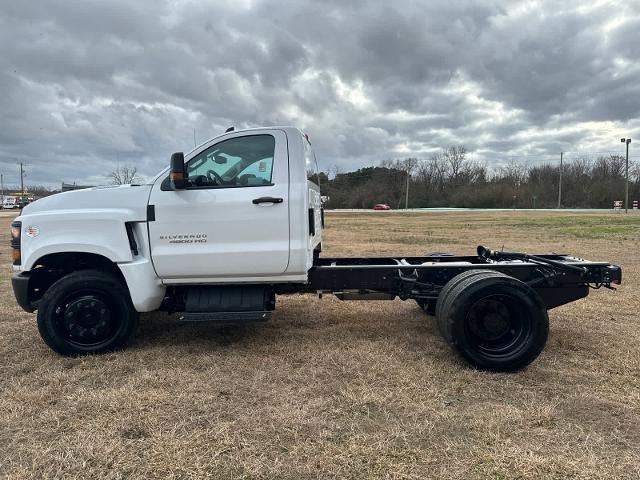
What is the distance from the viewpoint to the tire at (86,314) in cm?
430

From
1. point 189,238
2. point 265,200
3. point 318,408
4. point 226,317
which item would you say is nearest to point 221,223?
point 189,238

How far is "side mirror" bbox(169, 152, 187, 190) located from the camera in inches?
160

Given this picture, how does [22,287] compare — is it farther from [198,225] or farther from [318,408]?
[318,408]

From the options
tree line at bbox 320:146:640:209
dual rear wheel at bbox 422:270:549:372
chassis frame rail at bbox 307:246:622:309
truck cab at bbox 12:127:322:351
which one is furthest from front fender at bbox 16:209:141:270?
tree line at bbox 320:146:640:209

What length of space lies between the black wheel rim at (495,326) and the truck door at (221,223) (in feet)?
5.89

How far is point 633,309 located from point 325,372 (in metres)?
4.51

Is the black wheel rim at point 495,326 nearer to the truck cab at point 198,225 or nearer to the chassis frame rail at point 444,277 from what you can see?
the chassis frame rail at point 444,277

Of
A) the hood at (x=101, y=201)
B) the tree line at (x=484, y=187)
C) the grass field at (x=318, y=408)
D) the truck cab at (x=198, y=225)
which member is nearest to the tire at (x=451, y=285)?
the grass field at (x=318, y=408)

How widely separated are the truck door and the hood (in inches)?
5.0

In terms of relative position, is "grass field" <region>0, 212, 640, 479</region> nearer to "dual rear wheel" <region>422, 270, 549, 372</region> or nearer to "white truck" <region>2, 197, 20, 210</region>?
"dual rear wheel" <region>422, 270, 549, 372</region>

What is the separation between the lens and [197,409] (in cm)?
334

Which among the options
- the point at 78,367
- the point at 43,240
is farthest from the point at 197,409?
the point at 43,240

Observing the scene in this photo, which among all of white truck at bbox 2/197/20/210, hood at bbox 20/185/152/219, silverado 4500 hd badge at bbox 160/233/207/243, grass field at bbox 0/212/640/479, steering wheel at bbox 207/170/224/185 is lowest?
grass field at bbox 0/212/640/479

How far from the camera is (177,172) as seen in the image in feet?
13.5
